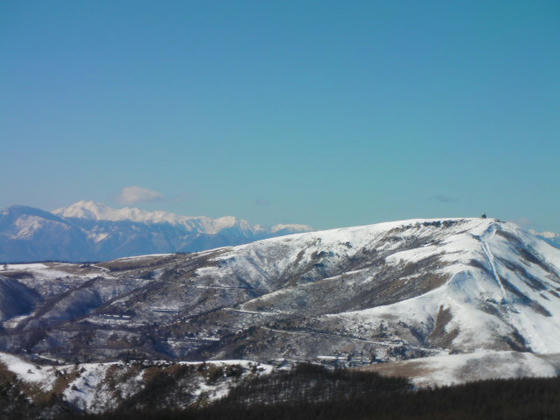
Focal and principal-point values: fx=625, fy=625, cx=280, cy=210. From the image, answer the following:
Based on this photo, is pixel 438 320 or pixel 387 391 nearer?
pixel 387 391

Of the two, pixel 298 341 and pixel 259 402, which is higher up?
pixel 298 341

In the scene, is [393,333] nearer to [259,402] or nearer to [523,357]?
[523,357]

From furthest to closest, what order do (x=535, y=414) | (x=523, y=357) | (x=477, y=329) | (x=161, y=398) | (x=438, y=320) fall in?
(x=438, y=320) < (x=477, y=329) < (x=523, y=357) < (x=161, y=398) < (x=535, y=414)

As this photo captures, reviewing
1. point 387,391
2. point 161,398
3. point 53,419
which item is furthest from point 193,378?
point 387,391

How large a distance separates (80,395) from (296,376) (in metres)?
38.4

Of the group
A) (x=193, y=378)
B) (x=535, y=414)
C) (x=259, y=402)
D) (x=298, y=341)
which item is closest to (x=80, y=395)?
(x=193, y=378)

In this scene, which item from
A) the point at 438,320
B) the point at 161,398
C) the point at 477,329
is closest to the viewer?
the point at 161,398

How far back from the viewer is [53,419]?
327 ft

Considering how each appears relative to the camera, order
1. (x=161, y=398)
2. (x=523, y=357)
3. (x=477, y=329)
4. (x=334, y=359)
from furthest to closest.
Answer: (x=477, y=329)
(x=334, y=359)
(x=523, y=357)
(x=161, y=398)

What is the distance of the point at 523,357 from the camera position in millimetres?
128250

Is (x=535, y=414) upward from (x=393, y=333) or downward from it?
downward

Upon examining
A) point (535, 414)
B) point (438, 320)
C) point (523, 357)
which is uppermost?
point (438, 320)

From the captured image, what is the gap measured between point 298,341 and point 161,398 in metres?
82.0

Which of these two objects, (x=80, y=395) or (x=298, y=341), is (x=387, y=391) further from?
(x=298, y=341)
